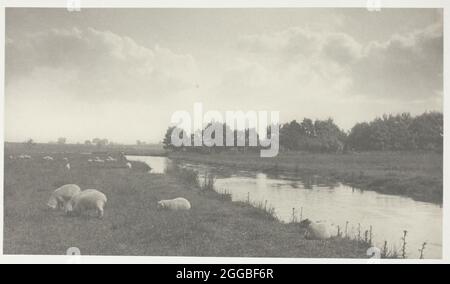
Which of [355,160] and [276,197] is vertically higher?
[355,160]

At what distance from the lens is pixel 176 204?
16.7 feet

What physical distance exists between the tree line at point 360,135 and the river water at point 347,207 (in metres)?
0.34

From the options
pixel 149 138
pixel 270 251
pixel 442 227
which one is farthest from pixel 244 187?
pixel 442 227

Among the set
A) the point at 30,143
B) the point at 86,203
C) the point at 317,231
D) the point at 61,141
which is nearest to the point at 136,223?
the point at 86,203

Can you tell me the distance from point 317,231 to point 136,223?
188 centimetres

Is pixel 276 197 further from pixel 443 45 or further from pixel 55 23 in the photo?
pixel 55 23

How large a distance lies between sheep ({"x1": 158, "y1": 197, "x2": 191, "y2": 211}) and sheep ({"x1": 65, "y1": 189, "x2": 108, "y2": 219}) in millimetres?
613

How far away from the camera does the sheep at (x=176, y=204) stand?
16.7 ft

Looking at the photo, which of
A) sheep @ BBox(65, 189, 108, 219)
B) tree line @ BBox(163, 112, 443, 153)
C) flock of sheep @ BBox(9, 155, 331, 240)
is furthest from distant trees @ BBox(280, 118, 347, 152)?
sheep @ BBox(65, 189, 108, 219)

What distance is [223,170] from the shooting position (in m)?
5.17
